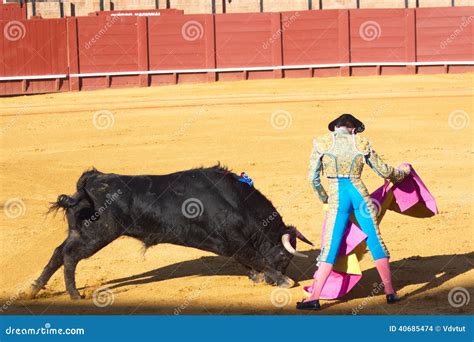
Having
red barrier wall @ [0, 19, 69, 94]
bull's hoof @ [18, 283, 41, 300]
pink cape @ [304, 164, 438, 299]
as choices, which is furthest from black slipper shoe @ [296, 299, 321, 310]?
red barrier wall @ [0, 19, 69, 94]

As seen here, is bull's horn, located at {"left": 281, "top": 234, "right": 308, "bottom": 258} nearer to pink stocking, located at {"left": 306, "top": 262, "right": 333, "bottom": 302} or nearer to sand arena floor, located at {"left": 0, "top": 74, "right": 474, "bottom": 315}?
sand arena floor, located at {"left": 0, "top": 74, "right": 474, "bottom": 315}

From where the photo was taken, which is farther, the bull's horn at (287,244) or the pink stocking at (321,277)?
the bull's horn at (287,244)

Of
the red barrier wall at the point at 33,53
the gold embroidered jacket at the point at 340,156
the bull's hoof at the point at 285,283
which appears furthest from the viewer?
the red barrier wall at the point at 33,53

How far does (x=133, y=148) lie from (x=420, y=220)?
18.4ft

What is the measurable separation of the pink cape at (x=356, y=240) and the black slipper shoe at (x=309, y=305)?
21 cm

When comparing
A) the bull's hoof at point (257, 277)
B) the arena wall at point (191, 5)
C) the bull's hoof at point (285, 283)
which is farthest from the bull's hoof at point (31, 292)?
the arena wall at point (191, 5)

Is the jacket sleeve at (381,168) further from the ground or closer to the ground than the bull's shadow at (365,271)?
further from the ground

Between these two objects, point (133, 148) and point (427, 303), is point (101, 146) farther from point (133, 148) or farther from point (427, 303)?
point (427, 303)

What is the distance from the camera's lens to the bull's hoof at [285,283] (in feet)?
22.2

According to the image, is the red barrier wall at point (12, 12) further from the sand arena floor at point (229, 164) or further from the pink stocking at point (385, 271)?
the pink stocking at point (385, 271)

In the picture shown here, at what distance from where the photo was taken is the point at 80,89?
75.8ft

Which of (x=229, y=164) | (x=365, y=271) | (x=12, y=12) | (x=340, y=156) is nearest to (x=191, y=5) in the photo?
(x=12, y=12)

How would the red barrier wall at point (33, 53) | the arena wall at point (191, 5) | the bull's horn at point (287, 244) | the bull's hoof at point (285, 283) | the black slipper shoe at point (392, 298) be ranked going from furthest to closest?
the arena wall at point (191, 5)
the red barrier wall at point (33, 53)
the bull's hoof at point (285, 283)
the bull's horn at point (287, 244)
the black slipper shoe at point (392, 298)

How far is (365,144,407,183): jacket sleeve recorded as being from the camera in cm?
612
